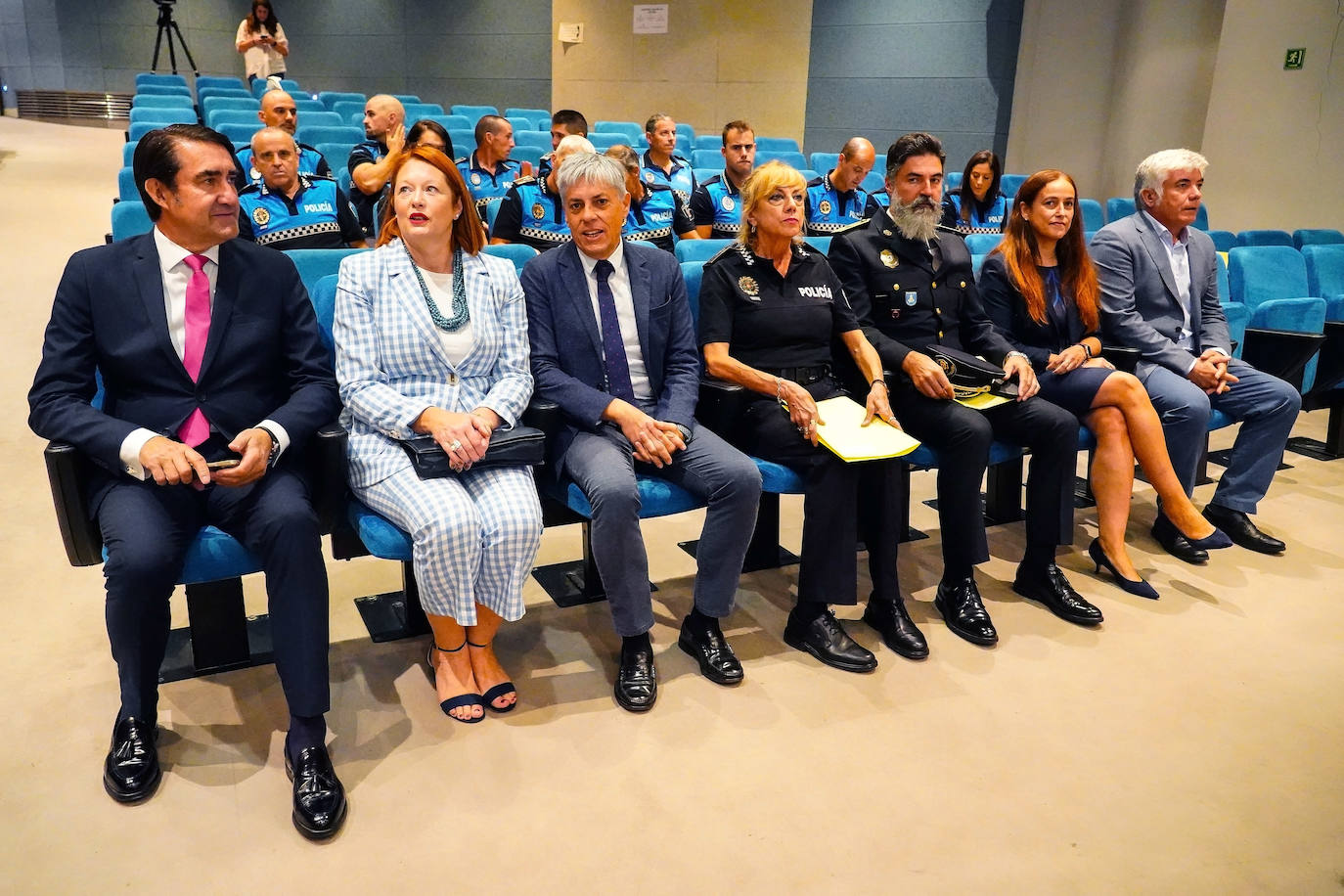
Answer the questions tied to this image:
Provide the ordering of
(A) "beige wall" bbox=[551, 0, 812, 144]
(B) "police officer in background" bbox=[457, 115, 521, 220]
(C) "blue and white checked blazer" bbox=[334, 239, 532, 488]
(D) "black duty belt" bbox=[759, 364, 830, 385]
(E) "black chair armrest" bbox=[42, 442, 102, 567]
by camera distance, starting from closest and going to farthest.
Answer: (E) "black chair armrest" bbox=[42, 442, 102, 567] → (C) "blue and white checked blazer" bbox=[334, 239, 532, 488] → (D) "black duty belt" bbox=[759, 364, 830, 385] → (B) "police officer in background" bbox=[457, 115, 521, 220] → (A) "beige wall" bbox=[551, 0, 812, 144]

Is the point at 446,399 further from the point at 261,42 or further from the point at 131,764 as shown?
the point at 261,42

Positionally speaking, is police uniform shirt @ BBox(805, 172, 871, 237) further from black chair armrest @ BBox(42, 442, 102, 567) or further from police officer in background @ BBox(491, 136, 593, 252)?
black chair armrest @ BBox(42, 442, 102, 567)

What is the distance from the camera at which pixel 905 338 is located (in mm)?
2828

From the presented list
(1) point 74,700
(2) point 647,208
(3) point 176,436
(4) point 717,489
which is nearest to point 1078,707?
(4) point 717,489

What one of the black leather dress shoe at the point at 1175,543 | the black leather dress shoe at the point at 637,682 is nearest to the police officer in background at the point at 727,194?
the black leather dress shoe at the point at 1175,543

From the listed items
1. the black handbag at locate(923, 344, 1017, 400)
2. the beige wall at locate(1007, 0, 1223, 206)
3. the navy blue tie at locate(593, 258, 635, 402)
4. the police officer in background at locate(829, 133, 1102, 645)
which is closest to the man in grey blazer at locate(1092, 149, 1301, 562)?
the police officer in background at locate(829, 133, 1102, 645)

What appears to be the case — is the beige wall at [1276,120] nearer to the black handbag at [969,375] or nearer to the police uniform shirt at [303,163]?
the black handbag at [969,375]

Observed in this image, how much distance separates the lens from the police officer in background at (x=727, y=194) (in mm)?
4824

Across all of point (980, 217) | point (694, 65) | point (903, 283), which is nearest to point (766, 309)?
point (903, 283)

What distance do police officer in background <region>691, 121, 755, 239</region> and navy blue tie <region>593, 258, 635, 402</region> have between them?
246cm

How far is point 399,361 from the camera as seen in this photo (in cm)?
218

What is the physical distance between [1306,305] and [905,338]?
5.80ft

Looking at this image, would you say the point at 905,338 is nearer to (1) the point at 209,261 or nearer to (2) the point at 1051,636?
(2) the point at 1051,636

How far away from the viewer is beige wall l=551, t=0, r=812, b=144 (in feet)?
31.3
